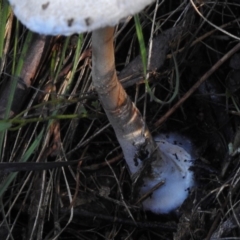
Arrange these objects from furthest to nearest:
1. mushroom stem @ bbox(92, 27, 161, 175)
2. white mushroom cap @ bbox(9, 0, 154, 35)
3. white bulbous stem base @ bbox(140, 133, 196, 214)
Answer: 1. white bulbous stem base @ bbox(140, 133, 196, 214)
2. mushroom stem @ bbox(92, 27, 161, 175)
3. white mushroom cap @ bbox(9, 0, 154, 35)

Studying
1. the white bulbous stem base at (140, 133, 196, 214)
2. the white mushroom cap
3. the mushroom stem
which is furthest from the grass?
the white mushroom cap

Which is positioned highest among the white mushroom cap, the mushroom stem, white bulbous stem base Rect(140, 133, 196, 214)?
the white mushroom cap

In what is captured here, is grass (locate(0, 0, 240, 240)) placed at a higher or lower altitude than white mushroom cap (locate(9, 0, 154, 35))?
lower

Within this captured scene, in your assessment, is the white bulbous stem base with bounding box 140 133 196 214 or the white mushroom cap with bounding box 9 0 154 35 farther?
the white bulbous stem base with bounding box 140 133 196 214

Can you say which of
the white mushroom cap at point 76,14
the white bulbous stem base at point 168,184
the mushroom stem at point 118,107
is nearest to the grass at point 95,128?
the white bulbous stem base at point 168,184

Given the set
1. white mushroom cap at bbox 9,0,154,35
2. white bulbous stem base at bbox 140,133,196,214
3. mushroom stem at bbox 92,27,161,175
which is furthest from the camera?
white bulbous stem base at bbox 140,133,196,214

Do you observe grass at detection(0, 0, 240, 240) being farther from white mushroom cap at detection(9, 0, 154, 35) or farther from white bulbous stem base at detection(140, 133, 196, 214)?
white mushroom cap at detection(9, 0, 154, 35)

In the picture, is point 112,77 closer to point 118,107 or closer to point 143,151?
point 118,107

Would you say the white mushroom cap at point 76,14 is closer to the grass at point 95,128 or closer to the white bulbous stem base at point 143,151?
the white bulbous stem base at point 143,151

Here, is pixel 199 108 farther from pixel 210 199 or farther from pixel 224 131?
pixel 210 199
